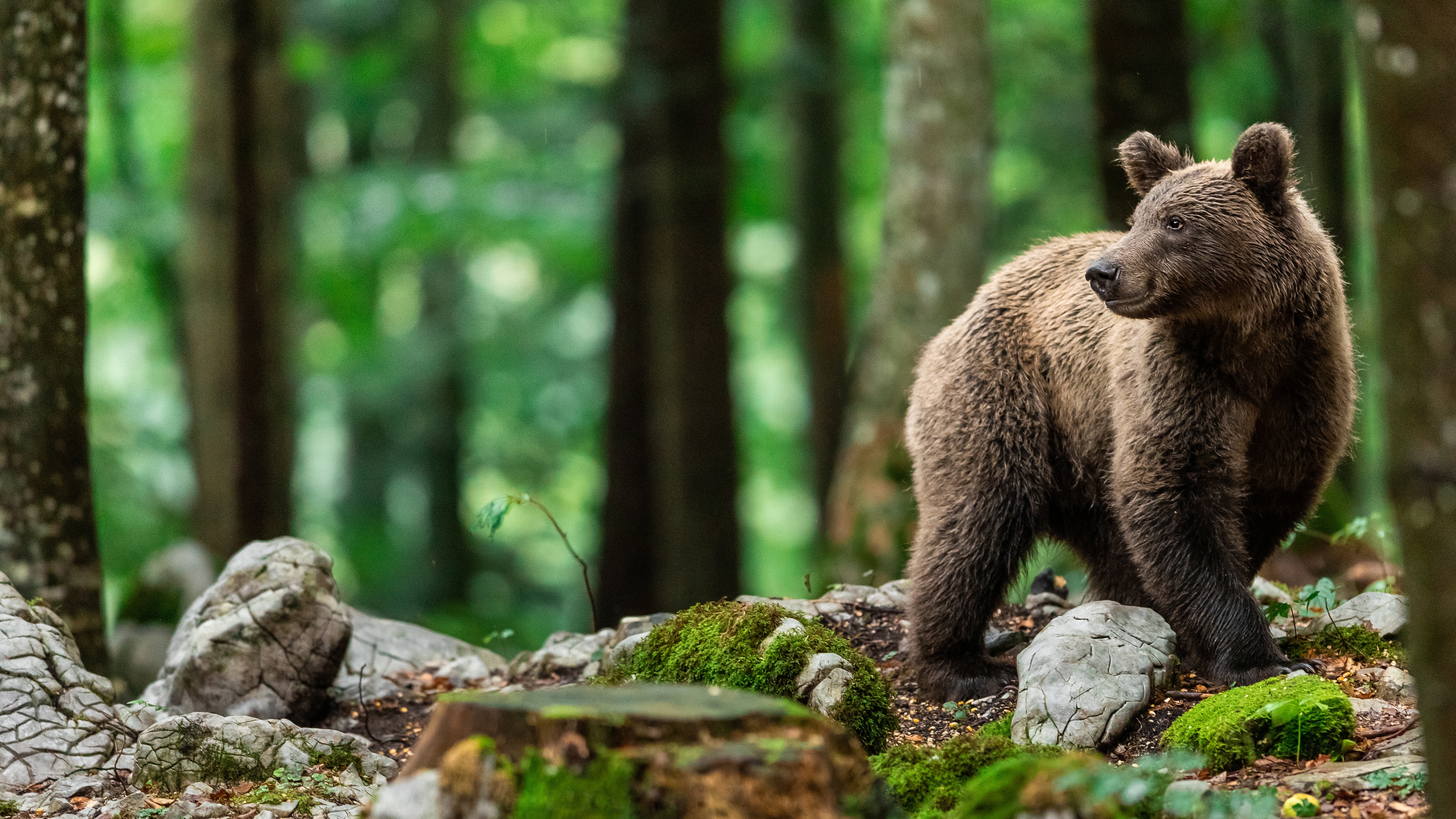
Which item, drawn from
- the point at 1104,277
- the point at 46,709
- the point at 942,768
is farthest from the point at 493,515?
the point at 1104,277

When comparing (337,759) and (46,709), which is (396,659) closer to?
(337,759)

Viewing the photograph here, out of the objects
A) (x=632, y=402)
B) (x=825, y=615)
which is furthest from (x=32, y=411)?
(x=632, y=402)

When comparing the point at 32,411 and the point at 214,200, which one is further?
the point at 214,200

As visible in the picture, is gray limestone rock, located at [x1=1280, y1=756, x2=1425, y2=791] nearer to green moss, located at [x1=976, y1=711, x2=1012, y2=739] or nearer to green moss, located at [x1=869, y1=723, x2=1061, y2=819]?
green moss, located at [x1=869, y1=723, x2=1061, y2=819]

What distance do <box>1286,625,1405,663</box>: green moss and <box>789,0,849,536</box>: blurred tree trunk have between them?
31.3 ft

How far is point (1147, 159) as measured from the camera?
229 inches

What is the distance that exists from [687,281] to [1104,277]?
22.7ft

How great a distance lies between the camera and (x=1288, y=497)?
5.86 meters

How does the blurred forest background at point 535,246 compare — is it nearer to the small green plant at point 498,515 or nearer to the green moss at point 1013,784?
the small green plant at point 498,515

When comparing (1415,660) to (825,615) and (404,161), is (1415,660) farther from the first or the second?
(404,161)

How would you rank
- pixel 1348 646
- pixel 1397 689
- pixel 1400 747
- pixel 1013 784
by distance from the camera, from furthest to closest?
pixel 1348 646 < pixel 1397 689 < pixel 1400 747 < pixel 1013 784

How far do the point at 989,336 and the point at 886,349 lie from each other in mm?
3732

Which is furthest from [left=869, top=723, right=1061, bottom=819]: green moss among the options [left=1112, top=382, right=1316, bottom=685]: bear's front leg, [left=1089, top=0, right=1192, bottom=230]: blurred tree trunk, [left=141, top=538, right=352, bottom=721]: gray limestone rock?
[left=1089, top=0, right=1192, bottom=230]: blurred tree trunk

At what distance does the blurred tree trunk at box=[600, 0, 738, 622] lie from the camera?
11.7 m
